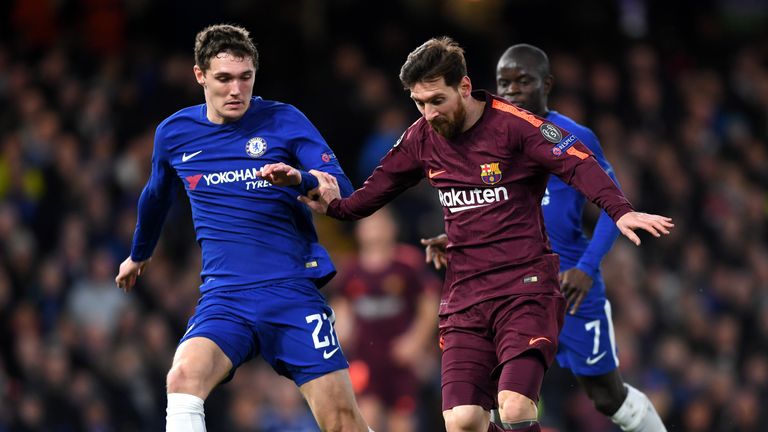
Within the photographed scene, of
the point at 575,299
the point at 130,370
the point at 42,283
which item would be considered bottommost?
the point at 130,370

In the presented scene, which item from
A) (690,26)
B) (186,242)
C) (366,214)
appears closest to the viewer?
(366,214)

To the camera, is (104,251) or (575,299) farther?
(104,251)

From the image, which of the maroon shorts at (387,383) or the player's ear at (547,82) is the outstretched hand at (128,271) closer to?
the player's ear at (547,82)

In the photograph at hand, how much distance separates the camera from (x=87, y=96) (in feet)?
45.5

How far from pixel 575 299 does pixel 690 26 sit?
1138cm

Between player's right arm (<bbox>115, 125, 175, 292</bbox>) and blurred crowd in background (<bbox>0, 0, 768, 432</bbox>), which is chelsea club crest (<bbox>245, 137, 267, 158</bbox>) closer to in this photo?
player's right arm (<bbox>115, 125, 175, 292</bbox>)

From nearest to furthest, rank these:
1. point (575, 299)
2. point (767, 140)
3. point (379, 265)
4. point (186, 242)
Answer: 1. point (575, 299)
2. point (379, 265)
3. point (186, 242)
4. point (767, 140)

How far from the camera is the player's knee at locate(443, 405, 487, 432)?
6.07 meters

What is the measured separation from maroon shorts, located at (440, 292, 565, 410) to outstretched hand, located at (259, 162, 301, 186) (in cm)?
105

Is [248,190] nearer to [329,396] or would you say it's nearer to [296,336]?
[296,336]

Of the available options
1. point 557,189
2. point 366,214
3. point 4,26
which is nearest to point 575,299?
point 557,189

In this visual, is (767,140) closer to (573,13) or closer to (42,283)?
(573,13)

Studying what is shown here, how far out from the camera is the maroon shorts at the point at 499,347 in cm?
604

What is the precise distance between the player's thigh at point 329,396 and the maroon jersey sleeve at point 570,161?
1.46 m
